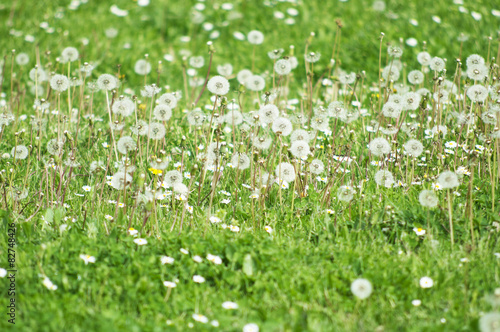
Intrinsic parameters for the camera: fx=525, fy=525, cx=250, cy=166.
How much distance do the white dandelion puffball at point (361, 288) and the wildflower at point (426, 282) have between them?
271mm

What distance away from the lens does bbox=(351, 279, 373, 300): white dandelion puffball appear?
6.91 feet

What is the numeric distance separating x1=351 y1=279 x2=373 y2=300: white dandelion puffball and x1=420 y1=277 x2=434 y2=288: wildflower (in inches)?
10.7

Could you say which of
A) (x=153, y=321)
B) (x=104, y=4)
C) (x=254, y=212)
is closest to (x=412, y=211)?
(x=254, y=212)

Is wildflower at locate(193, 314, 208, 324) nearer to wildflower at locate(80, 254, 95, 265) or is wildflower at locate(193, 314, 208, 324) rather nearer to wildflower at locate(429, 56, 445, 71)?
wildflower at locate(80, 254, 95, 265)

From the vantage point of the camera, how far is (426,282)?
2.27m

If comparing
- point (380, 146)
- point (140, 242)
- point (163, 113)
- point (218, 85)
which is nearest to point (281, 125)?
point (218, 85)

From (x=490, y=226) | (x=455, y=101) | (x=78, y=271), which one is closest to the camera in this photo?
(x=78, y=271)

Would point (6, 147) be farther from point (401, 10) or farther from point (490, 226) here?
point (401, 10)

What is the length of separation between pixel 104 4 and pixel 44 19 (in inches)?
32.4

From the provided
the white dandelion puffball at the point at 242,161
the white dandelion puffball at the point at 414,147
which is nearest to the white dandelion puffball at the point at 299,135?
the white dandelion puffball at the point at 242,161

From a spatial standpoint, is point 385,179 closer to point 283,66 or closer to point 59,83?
point 283,66

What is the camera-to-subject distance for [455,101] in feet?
13.8

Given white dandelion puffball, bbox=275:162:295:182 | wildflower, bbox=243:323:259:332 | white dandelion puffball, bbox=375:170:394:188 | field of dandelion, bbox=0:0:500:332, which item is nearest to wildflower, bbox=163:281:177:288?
field of dandelion, bbox=0:0:500:332

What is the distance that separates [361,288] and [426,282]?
35cm
